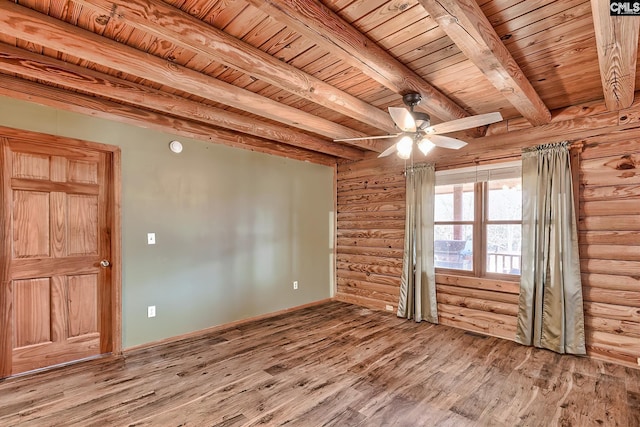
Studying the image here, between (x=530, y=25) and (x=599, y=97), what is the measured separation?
1.82 meters

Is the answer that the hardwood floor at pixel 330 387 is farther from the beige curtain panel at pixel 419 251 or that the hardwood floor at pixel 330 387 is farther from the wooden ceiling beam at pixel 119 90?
the wooden ceiling beam at pixel 119 90

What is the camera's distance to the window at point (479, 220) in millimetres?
3768

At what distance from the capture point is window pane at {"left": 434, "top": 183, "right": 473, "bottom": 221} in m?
4.13

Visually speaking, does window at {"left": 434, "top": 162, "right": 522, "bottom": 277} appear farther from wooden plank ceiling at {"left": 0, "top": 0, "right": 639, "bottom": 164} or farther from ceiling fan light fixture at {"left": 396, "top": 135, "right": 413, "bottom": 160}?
ceiling fan light fixture at {"left": 396, "top": 135, "right": 413, "bottom": 160}

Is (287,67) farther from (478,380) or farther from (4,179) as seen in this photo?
(478,380)

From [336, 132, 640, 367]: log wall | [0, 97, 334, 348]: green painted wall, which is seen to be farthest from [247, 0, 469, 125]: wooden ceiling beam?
[0, 97, 334, 348]: green painted wall

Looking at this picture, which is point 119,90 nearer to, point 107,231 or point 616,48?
point 107,231

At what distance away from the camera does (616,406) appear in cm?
233

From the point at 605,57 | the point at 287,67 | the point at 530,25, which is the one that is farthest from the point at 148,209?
the point at 605,57

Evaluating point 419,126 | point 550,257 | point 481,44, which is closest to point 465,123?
point 419,126

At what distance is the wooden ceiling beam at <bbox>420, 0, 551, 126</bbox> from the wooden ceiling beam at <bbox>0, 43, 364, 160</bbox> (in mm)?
2414

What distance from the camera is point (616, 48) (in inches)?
74.8

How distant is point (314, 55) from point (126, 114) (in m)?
2.15

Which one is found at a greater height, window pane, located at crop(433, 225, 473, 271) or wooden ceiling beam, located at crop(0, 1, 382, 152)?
wooden ceiling beam, located at crop(0, 1, 382, 152)
